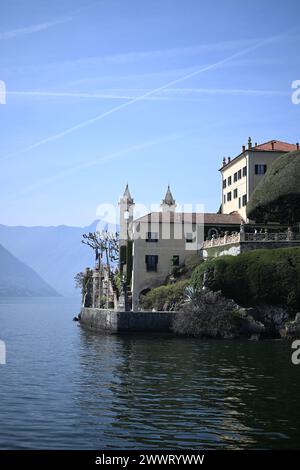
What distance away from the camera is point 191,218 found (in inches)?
2894

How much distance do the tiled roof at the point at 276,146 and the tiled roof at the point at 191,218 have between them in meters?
9.38

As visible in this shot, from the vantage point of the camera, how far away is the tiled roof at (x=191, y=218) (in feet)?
238

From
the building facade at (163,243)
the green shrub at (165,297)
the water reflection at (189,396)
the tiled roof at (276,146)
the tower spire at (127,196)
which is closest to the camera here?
the water reflection at (189,396)

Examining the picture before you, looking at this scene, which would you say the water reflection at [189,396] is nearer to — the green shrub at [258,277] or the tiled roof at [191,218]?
the green shrub at [258,277]

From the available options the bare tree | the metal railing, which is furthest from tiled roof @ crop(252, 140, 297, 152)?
the bare tree

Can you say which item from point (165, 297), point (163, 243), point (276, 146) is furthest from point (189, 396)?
point (276, 146)

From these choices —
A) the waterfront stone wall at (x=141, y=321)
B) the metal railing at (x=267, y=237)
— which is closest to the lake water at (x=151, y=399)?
the waterfront stone wall at (x=141, y=321)

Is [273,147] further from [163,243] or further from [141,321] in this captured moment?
[141,321]

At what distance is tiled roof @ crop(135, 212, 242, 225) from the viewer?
72688 mm

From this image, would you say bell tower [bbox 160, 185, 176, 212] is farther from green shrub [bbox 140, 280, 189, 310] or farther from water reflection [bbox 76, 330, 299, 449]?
water reflection [bbox 76, 330, 299, 449]

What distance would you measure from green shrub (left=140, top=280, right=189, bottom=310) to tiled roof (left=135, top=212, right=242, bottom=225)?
10385mm

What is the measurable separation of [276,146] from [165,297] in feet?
88.3

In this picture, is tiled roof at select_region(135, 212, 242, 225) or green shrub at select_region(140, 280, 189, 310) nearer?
green shrub at select_region(140, 280, 189, 310)
